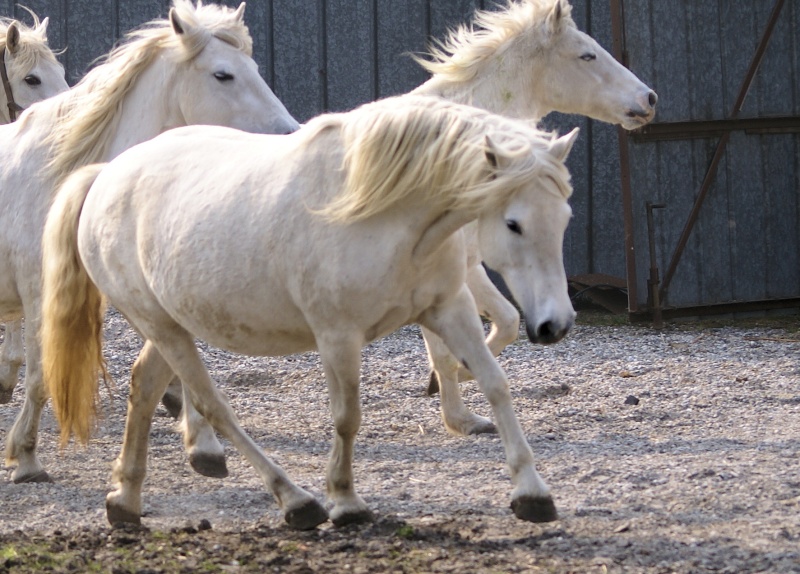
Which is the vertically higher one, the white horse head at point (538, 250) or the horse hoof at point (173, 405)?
the white horse head at point (538, 250)

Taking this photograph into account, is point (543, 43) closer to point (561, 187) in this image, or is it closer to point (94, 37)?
point (561, 187)

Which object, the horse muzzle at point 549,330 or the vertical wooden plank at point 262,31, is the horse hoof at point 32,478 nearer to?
the horse muzzle at point 549,330

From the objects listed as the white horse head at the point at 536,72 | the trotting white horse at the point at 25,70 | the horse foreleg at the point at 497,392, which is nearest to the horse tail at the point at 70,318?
the horse foreleg at the point at 497,392

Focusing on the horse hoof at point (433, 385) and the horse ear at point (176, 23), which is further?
the horse hoof at point (433, 385)

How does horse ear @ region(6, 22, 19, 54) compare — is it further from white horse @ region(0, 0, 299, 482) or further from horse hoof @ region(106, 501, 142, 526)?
horse hoof @ region(106, 501, 142, 526)

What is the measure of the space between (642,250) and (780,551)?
5700 mm

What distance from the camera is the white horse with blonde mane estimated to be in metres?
3.29

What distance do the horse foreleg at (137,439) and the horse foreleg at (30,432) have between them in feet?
2.97

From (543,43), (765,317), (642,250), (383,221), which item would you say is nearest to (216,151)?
(383,221)

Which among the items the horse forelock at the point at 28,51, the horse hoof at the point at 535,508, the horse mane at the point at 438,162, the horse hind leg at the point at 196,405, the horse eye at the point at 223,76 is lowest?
the horse hoof at the point at 535,508

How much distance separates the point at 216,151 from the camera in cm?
386

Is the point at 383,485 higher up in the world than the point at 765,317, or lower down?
higher up

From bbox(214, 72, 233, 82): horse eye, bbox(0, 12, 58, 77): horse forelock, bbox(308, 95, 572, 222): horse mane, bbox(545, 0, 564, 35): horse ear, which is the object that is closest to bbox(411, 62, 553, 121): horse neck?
bbox(545, 0, 564, 35): horse ear

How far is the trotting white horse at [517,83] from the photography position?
536 cm
